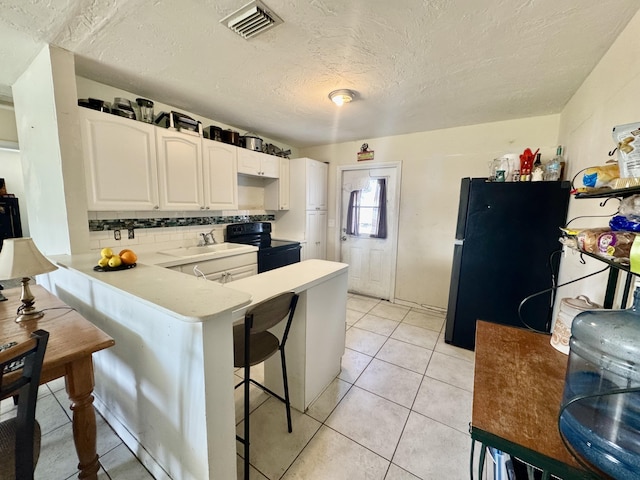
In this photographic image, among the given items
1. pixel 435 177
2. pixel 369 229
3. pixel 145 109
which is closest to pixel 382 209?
pixel 369 229

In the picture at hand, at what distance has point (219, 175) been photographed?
109 inches

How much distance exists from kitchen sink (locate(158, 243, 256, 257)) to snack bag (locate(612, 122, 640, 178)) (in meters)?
2.62

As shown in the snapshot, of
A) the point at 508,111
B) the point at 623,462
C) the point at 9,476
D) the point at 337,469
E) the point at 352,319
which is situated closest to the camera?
the point at 623,462

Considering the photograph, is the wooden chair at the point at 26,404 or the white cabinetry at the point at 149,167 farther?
the white cabinetry at the point at 149,167

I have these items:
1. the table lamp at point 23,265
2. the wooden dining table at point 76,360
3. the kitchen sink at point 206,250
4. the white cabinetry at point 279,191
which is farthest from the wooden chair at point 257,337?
the white cabinetry at point 279,191

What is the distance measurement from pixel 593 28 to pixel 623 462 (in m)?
1.99

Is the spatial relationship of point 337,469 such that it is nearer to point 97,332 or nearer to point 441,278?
point 97,332

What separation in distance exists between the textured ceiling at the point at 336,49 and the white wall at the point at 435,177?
1.29 ft

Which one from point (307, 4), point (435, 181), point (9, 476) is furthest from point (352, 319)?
point (307, 4)

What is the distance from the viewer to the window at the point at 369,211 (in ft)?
11.9

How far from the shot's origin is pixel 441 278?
3.28 metres

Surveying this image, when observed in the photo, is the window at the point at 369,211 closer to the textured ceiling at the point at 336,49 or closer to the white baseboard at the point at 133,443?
the textured ceiling at the point at 336,49

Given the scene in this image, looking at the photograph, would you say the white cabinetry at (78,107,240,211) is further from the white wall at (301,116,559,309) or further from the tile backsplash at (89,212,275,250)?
the white wall at (301,116,559,309)

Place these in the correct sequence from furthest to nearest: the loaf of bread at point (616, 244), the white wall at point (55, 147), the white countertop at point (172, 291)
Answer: the white wall at point (55, 147) → the white countertop at point (172, 291) → the loaf of bread at point (616, 244)
